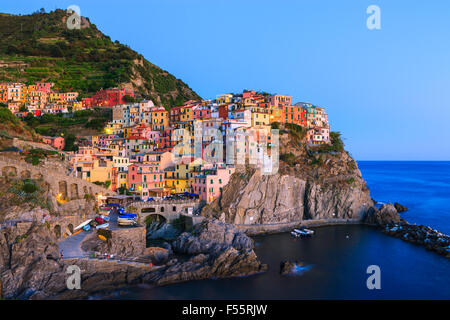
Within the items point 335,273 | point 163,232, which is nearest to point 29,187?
point 163,232

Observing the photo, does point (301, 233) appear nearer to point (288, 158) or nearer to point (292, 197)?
point (292, 197)

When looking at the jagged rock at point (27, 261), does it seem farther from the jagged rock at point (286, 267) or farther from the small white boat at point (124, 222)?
the jagged rock at point (286, 267)

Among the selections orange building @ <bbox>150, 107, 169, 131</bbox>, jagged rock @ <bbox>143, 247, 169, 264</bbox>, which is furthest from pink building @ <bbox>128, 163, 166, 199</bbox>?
orange building @ <bbox>150, 107, 169, 131</bbox>

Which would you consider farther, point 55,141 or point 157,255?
point 55,141

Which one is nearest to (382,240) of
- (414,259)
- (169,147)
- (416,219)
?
(414,259)

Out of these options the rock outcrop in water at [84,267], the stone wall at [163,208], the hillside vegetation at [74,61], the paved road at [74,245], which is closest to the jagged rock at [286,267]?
the rock outcrop in water at [84,267]
